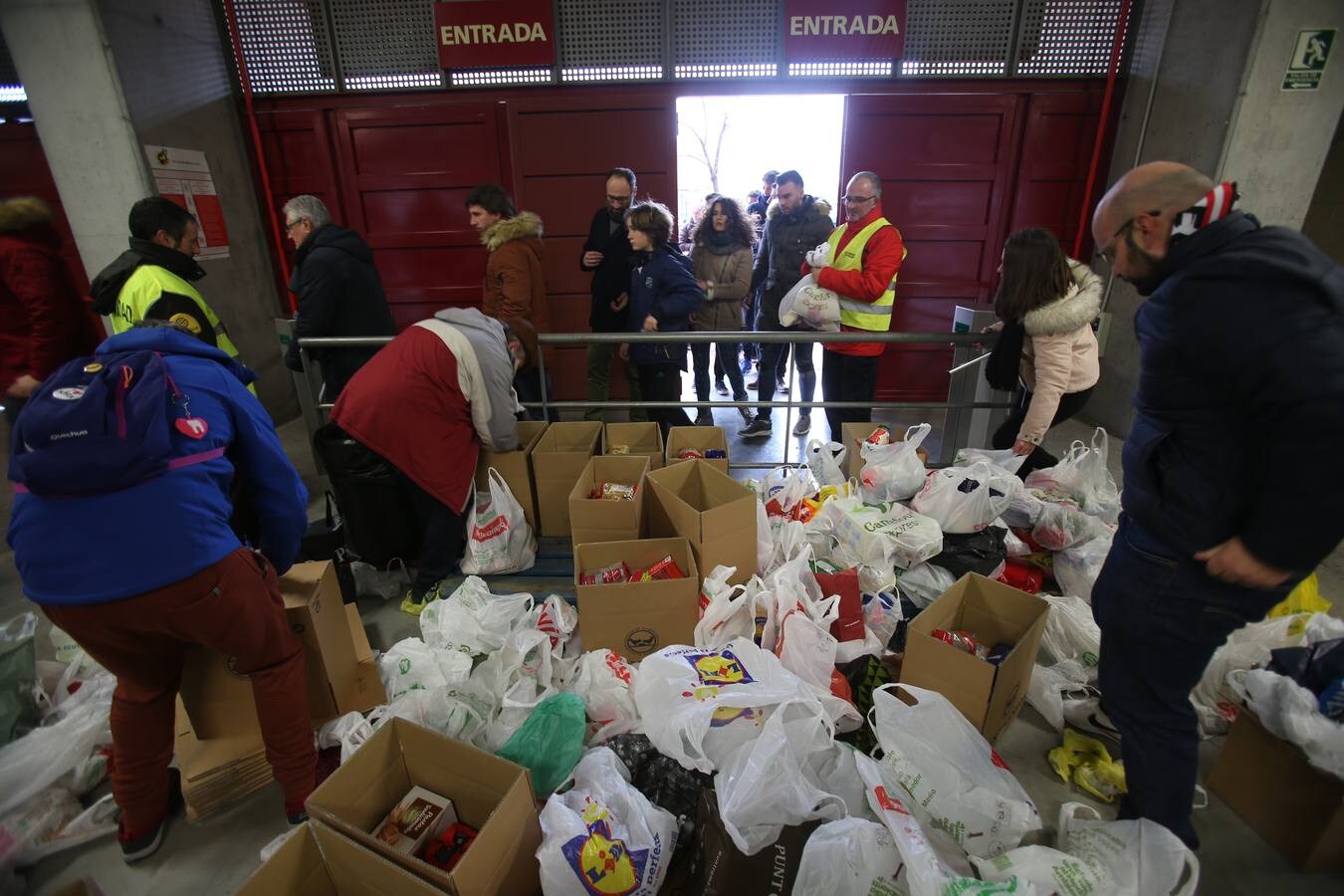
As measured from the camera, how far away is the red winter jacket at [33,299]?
271 centimetres

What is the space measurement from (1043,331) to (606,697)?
2.18m

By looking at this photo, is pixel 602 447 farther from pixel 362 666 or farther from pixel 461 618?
pixel 362 666

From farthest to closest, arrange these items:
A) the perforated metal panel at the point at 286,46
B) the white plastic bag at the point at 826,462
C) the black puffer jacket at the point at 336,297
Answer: the perforated metal panel at the point at 286,46, the black puffer jacket at the point at 336,297, the white plastic bag at the point at 826,462

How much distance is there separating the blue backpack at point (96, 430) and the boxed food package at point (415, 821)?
0.94 metres

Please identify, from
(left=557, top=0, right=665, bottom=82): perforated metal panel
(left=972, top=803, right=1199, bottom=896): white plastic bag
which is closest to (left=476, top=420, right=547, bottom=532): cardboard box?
(left=972, top=803, right=1199, bottom=896): white plastic bag

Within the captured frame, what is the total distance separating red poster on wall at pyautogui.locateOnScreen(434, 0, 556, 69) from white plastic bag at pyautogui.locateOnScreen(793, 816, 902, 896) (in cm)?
505

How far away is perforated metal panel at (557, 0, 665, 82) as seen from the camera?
14.7ft

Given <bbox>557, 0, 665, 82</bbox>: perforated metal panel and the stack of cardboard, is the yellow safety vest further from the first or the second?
the stack of cardboard

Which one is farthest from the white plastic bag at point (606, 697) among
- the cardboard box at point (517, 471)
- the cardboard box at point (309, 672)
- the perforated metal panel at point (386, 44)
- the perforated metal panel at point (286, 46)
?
the perforated metal panel at point (286, 46)

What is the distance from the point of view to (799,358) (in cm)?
457

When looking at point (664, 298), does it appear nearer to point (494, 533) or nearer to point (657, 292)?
point (657, 292)

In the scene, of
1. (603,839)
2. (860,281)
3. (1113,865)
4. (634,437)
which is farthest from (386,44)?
(1113,865)

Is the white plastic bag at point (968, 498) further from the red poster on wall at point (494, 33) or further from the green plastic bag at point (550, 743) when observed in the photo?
the red poster on wall at point (494, 33)

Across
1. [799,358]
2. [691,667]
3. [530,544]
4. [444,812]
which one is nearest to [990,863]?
[691,667]
